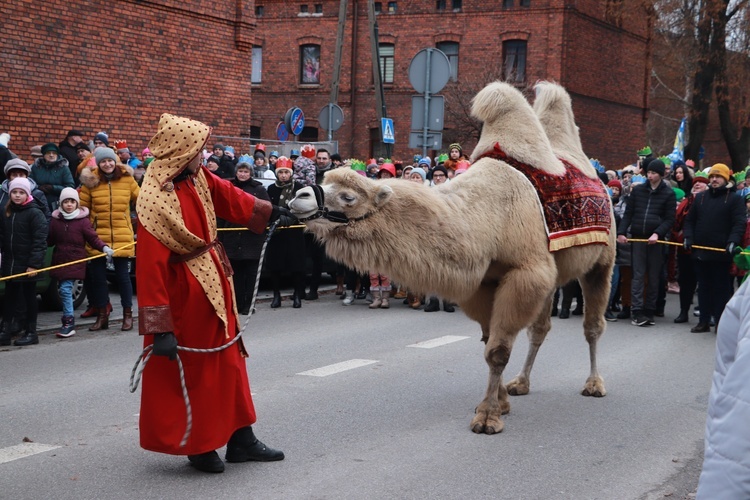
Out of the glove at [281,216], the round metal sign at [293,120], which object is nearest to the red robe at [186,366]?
the glove at [281,216]

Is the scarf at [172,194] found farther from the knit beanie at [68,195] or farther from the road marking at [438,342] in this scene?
the knit beanie at [68,195]

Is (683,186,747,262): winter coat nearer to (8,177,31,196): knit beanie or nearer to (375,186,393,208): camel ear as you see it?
(375,186,393,208): camel ear

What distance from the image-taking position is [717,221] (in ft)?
41.3

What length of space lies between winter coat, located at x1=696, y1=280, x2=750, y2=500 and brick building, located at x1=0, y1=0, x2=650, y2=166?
1937cm

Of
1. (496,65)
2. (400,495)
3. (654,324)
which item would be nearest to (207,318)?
(400,495)

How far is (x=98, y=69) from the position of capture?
19.3 meters

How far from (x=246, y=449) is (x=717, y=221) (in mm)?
8929

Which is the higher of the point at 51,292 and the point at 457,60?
the point at 457,60

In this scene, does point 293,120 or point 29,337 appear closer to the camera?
point 29,337

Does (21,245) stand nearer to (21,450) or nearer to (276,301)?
(276,301)

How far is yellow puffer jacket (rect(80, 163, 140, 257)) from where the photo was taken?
11.3 m

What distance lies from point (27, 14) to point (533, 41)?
76.3 ft

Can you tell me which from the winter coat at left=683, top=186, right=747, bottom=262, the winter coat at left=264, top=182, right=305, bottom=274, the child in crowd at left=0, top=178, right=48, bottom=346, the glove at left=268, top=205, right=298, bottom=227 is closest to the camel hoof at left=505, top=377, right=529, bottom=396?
the glove at left=268, top=205, right=298, bottom=227

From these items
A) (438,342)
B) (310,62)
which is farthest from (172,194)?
(310,62)
